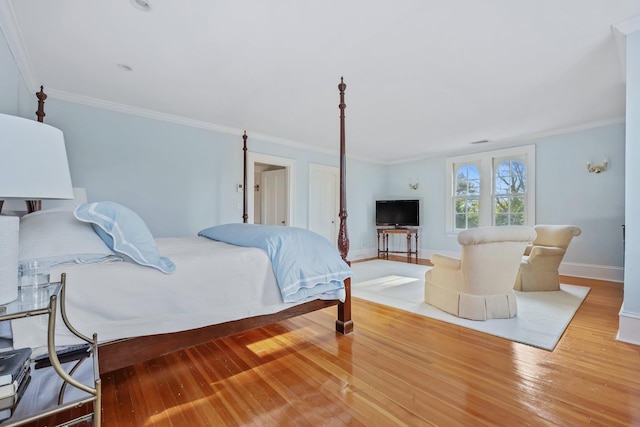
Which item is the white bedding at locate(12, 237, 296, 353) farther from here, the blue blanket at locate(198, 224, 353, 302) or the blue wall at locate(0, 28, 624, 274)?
the blue wall at locate(0, 28, 624, 274)

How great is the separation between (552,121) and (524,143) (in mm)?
914

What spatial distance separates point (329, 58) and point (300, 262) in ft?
5.77

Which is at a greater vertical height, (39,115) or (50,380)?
(39,115)

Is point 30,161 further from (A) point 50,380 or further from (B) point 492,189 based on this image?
(B) point 492,189

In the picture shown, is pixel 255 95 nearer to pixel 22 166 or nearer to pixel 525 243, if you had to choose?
pixel 22 166

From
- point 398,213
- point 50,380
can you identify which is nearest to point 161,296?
point 50,380

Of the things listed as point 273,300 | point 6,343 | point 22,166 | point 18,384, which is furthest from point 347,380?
point 22,166

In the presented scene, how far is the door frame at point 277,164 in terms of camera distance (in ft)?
15.6

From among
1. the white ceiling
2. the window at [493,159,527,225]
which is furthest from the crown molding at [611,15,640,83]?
the window at [493,159,527,225]

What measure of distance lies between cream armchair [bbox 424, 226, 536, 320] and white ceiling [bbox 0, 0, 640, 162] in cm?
154

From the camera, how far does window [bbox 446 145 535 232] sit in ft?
16.9

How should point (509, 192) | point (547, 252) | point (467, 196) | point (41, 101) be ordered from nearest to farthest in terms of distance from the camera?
point (41, 101) → point (547, 252) → point (509, 192) → point (467, 196)

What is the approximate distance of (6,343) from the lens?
4.00 feet

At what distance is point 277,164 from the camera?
521cm
